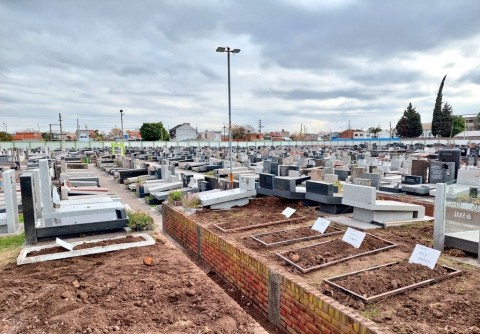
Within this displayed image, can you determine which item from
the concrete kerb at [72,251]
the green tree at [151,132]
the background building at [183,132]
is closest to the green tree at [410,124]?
the green tree at [151,132]

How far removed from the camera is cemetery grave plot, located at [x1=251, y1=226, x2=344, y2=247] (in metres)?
6.38

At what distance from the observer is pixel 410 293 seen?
14.0 ft

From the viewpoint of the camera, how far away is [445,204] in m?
5.80

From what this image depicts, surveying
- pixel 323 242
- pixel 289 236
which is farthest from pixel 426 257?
pixel 289 236

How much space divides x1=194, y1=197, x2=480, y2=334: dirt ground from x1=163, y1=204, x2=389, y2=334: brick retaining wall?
11.2 inches

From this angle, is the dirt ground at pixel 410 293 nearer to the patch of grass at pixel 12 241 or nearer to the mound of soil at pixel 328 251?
the mound of soil at pixel 328 251

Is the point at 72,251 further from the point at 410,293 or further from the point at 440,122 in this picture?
the point at 440,122

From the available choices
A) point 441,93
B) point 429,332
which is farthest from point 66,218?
point 441,93

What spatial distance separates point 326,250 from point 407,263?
1.29 m

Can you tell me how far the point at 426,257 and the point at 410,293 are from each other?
1.01m

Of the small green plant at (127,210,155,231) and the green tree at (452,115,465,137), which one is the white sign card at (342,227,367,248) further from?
the green tree at (452,115,465,137)

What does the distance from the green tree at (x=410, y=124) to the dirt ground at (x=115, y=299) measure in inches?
3222

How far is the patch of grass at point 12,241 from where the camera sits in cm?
660

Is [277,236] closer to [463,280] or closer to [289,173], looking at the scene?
[463,280]
